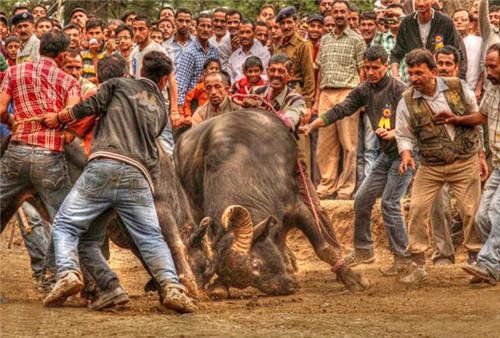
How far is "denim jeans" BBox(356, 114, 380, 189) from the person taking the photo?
15500mm

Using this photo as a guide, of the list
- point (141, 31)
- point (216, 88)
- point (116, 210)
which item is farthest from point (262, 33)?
point (116, 210)

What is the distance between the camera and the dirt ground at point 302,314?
9.12 meters

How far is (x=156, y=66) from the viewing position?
10477mm

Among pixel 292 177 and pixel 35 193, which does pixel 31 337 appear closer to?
pixel 35 193

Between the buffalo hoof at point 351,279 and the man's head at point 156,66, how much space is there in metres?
3.17

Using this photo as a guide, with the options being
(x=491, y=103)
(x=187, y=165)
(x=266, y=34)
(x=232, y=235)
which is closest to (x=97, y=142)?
(x=232, y=235)

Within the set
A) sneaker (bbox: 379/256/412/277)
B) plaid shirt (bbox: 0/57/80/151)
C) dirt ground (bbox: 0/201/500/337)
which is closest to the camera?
dirt ground (bbox: 0/201/500/337)

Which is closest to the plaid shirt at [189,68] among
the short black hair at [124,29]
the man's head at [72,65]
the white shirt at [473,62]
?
the short black hair at [124,29]

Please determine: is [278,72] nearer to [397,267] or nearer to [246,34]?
[397,267]

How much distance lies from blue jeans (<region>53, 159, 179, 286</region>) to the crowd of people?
12 mm

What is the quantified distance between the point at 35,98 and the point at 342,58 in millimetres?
5872

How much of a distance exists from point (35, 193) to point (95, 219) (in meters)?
0.92

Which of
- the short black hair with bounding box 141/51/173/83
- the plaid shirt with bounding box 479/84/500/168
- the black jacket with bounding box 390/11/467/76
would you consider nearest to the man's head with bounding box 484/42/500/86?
the plaid shirt with bounding box 479/84/500/168

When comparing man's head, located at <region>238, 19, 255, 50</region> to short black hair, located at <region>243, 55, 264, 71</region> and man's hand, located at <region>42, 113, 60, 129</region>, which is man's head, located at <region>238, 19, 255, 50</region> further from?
man's hand, located at <region>42, 113, 60, 129</region>
